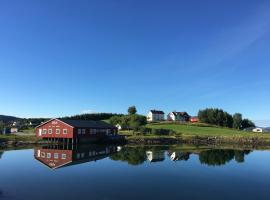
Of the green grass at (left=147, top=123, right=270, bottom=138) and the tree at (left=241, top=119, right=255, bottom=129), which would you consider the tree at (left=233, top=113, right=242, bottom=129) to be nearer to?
the tree at (left=241, top=119, right=255, bottom=129)

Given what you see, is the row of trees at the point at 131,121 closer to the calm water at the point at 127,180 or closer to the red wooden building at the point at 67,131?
the red wooden building at the point at 67,131

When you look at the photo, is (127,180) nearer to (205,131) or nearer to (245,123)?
(205,131)

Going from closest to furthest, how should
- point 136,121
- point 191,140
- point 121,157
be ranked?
1. point 121,157
2. point 191,140
3. point 136,121

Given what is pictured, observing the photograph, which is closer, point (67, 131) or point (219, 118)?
point (67, 131)

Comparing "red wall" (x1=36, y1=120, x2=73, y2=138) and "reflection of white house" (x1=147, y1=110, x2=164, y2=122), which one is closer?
"red wall" (x1=36, y1=120, x2=73, y2=138)

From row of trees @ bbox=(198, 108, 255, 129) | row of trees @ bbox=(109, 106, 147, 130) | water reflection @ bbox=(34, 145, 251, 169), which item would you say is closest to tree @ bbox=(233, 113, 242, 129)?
row of trees @ bbox=(198, 108, 255, 129)

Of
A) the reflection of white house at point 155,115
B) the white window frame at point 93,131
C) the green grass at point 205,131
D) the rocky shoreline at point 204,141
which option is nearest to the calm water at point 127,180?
the white window frame at point 93,131

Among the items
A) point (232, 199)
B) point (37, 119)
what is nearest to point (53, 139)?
point (232, 199)

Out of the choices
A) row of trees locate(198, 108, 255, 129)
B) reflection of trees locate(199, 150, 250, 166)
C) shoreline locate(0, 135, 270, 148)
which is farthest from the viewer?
row of trees locate(198, 108, 255, 129)

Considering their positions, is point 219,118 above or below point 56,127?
above

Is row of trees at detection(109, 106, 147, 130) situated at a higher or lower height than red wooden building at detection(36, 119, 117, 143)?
higher

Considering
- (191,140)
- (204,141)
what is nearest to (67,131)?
(191,140)

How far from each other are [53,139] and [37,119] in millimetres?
79033

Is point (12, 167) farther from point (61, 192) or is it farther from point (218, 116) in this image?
point (218, 116)
